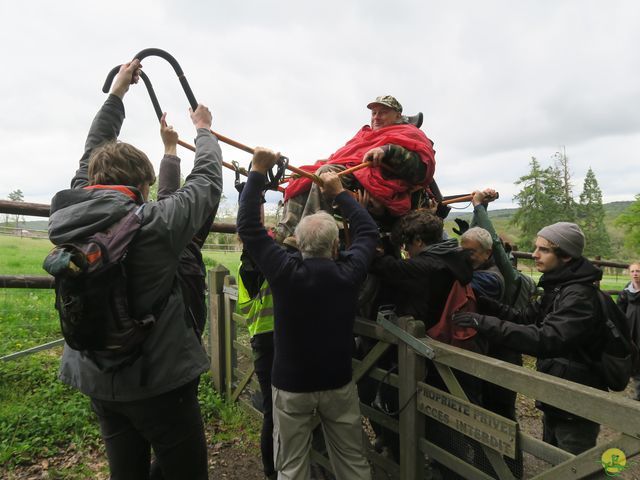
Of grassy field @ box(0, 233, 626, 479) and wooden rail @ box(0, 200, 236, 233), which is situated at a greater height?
wooden rail @ box(0, 200, 236, 233)

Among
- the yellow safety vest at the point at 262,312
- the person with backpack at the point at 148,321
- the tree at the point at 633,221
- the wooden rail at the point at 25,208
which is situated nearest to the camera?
the person with backpack at the point at 148,321

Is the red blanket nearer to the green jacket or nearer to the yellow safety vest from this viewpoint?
the yellow safety vest

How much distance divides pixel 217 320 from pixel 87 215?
3.31 meters

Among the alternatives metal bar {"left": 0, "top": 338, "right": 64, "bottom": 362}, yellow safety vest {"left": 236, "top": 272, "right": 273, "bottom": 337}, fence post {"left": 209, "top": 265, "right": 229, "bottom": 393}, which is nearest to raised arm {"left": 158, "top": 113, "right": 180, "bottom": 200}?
yellow safety vest {"left": 236, "top": 272, "right": 273, "bottom": 337}

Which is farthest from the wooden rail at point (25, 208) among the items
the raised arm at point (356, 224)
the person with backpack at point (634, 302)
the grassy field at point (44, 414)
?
the person with backpack at point (634, 302)

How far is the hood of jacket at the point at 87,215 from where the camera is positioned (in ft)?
5.54

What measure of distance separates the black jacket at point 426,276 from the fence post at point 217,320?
263cm

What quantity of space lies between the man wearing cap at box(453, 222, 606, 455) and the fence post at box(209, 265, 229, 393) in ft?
9.98

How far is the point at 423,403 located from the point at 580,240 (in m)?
1.47

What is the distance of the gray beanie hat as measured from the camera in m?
2.57

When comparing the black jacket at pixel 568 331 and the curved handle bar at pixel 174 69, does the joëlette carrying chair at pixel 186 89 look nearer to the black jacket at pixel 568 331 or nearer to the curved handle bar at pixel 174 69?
the curved handle bar at pixel 174 69

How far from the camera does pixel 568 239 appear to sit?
257 centimetres

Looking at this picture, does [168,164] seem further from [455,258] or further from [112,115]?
[455,258]

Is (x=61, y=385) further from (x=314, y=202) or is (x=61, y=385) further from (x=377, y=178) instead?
(x=377, y=178)
